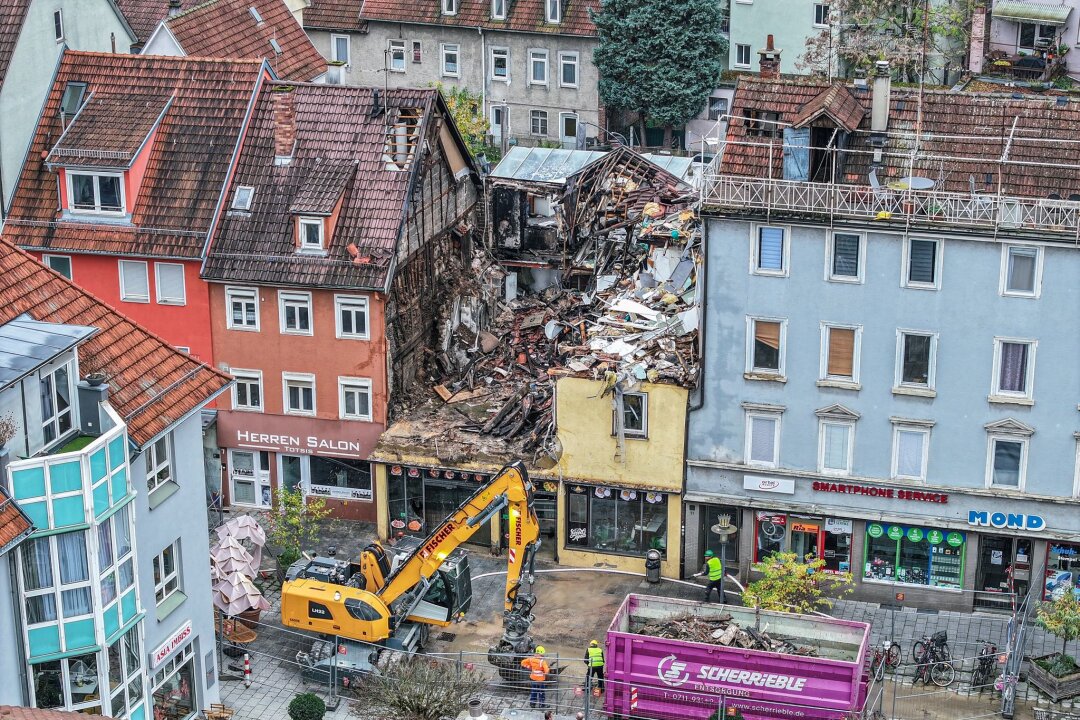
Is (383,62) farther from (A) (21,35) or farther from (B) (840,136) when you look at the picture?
(B) (840,136)

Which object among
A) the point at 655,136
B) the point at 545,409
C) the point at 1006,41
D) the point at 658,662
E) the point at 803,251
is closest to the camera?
the point at 658,662

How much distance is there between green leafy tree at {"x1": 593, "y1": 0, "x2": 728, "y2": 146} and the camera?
290 feet

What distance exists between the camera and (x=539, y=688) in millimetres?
52844

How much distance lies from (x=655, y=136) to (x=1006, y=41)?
1999 cm

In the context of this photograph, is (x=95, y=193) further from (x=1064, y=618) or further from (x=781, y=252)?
(x=1064, y=618)

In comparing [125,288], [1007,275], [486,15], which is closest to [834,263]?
[1007,275]

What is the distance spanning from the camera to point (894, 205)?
55.3 meters

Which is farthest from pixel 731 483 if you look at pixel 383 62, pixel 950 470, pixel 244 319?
pixel 383 62

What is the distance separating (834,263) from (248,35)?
3324 cm

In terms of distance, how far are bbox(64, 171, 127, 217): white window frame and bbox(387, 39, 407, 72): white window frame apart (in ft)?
115

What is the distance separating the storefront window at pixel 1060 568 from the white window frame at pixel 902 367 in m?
6.99

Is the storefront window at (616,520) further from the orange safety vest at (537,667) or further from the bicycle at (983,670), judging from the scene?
the bicycle at (983,670)

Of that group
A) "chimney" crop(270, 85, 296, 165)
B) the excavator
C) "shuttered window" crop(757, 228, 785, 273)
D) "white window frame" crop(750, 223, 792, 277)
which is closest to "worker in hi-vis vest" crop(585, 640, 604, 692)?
the excavator

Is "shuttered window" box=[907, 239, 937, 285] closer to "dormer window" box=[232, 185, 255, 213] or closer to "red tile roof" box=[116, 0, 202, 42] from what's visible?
"dormer window" box=[232, 185, 255, 213]
